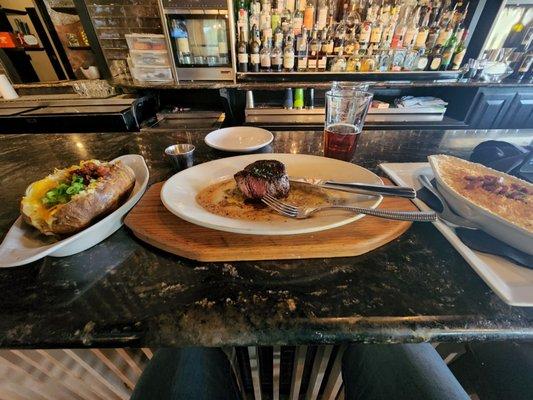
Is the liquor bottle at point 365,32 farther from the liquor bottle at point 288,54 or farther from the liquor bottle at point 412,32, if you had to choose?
the liquor bottle at point 288,54

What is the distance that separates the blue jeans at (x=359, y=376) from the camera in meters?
0.56

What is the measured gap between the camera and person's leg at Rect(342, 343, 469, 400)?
551 mm

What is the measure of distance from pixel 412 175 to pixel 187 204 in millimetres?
638

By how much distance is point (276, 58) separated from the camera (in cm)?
223


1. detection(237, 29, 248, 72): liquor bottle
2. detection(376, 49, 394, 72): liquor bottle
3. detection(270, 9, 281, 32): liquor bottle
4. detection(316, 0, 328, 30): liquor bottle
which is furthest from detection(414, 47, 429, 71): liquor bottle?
detection(237, 29, 248, 72): liquor bottle

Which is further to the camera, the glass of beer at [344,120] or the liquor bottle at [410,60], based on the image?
the liquor bottle at [410,60]

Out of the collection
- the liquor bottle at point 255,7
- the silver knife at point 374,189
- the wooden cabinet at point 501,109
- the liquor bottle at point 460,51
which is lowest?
the wooden cabinet at point 501,109

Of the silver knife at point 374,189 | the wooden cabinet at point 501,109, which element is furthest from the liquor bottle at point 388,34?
the silver knife at point 374,189

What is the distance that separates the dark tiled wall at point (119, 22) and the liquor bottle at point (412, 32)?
7.95ft

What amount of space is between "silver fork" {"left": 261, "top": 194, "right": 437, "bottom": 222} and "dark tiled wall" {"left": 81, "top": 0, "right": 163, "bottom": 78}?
2.77m

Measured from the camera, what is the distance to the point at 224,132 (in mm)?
1019

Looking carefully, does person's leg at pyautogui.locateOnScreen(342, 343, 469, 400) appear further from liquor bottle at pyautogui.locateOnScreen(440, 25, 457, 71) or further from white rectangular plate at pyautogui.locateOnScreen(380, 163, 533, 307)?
liquor bottle at pyautogui.locateOnScreen(440, 25, 457, 71)

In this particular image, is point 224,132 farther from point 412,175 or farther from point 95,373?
point 95,373

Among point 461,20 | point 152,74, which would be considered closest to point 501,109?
point 461,20
